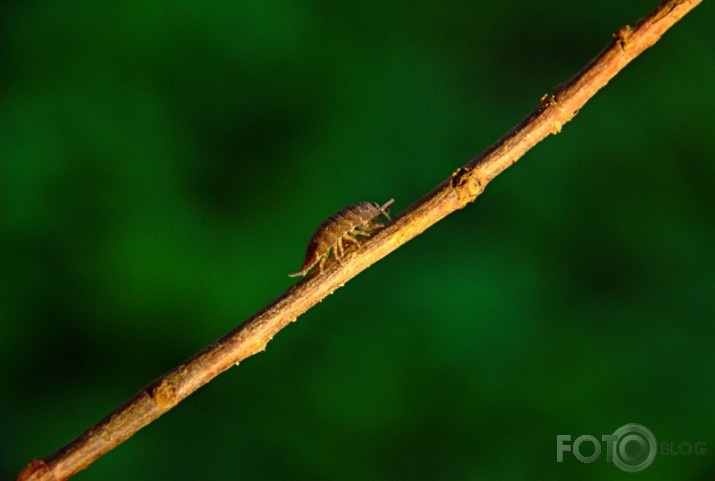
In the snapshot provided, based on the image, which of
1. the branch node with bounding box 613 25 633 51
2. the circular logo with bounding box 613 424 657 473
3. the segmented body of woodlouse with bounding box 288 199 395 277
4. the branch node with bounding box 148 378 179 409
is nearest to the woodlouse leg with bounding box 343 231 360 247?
the segmented body of woodlouse with bounding box 288 199 395 277

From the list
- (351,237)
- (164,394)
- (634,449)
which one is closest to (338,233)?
(351,237)

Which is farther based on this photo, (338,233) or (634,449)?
(634,449)

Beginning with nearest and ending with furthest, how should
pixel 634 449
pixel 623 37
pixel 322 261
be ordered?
1. pixel 623 37
2. pixel 322 261
3. pixel 634 449

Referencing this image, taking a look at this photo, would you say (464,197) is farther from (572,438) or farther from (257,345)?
(572,438)

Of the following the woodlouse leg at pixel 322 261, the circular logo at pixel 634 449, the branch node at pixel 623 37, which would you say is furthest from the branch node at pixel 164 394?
the circular logo at pixel 634 449

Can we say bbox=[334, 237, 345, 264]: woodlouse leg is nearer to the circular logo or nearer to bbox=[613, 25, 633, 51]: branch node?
bbox=[613, 25, 633, 51]: branch node

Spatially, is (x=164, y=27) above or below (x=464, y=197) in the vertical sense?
above

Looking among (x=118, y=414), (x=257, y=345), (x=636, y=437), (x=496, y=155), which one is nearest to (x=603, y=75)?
(x=496, y=155)

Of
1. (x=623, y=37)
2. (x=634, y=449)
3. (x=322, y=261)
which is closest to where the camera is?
(x=623, y=37)

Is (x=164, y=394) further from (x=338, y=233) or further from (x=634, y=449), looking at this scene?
(x=634, y=449)
